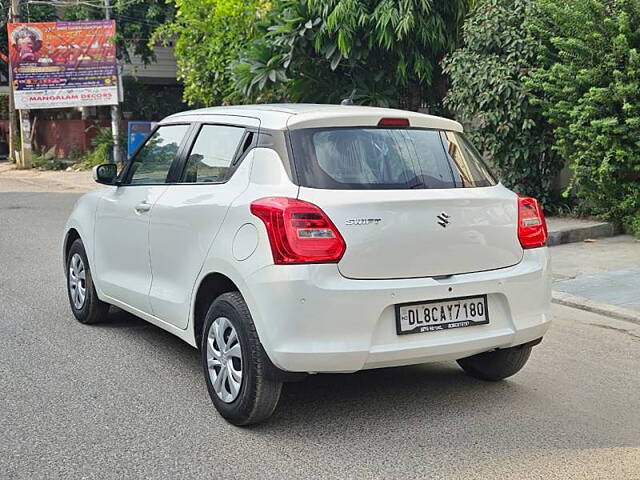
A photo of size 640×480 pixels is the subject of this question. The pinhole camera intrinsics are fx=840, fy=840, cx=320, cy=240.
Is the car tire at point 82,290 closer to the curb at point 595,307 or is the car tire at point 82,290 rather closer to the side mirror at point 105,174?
the side mirror at point 105,174

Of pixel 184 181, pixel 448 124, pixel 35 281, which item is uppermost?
pixel 448 124

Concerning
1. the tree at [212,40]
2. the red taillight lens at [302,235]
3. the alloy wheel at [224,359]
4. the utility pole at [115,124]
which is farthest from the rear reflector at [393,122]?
the utility pole at [115,124]

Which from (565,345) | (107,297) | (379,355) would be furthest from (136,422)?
(565,345)

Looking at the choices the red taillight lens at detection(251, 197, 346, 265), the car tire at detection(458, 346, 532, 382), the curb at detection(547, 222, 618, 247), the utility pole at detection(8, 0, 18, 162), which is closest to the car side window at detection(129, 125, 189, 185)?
the red taillight lens at detection(251, 197, 346, 265)

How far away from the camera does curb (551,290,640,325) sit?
689 cm

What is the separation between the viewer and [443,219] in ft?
14.2

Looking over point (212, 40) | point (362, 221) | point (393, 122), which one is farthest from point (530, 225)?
point (212, 40)

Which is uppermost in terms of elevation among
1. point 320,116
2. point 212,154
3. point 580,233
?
point 320,116

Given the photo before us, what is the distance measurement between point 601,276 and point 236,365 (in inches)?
202

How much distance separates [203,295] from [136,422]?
0.79 meters

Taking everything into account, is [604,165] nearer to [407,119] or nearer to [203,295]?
[407,119]

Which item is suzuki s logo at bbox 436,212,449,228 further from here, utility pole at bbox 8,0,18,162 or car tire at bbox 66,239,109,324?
utility pole at bbox 8,0,18,162

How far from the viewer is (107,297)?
240 inches

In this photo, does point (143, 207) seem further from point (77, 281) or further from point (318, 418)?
point (318, 418)
